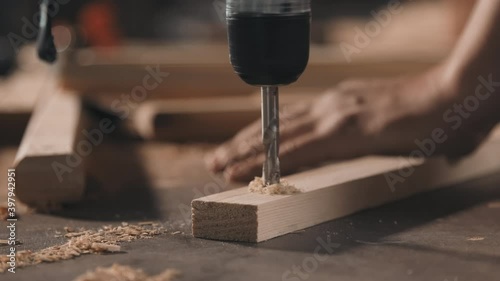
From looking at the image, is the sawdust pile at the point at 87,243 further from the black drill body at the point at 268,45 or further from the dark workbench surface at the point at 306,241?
the black drill body at the point at 268,45

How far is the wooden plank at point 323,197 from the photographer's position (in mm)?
1285

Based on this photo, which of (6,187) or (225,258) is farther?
(6,187)

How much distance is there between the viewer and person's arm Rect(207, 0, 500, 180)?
1706 mm

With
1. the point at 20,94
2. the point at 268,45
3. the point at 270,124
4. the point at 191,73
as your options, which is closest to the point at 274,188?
the point at 270,124

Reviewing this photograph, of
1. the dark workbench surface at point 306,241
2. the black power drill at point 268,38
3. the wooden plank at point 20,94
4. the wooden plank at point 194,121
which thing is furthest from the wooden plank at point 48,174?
the wooden plank at point 20,94

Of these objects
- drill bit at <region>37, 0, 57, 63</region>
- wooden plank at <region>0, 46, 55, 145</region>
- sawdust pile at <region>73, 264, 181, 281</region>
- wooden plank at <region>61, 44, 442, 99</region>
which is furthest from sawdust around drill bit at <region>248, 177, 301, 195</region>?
wooden plank at <region>61, 44, 442, 99</region>

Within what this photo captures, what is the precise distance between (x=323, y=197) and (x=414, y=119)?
44cm

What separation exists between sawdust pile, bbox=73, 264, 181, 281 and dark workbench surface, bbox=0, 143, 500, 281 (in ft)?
0.06

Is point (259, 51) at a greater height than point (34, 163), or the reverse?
point (259, 51)

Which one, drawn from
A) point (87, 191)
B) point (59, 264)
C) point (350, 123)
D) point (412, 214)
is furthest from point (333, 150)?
point (59, 264)

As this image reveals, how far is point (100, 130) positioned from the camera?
2.42m

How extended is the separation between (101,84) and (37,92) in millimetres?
496

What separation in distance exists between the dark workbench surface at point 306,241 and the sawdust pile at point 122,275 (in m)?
0.02

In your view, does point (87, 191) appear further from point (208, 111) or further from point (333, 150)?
point (208, 111)
